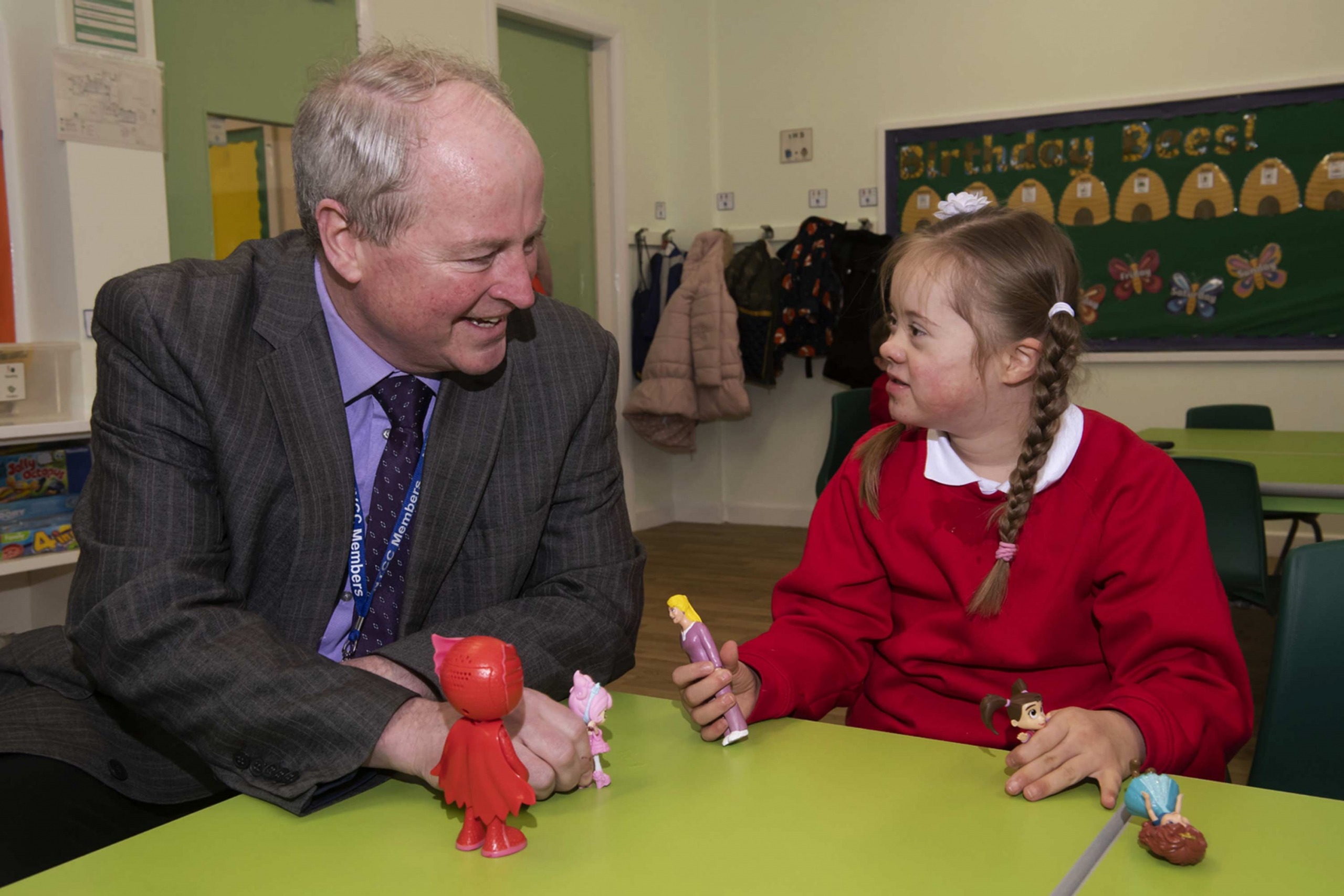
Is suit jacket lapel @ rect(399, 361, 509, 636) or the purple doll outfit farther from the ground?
suit jacket lapel @ rect(399, 361, 509, 636)

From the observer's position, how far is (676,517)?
6.68 meters

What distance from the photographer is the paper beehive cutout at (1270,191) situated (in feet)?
16.7

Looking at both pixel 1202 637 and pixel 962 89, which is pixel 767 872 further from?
pixel 962 89

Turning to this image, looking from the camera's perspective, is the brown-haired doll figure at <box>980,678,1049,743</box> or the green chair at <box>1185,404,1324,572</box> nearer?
the brown-haired doll figure at <box>980,678,1049,743</box>

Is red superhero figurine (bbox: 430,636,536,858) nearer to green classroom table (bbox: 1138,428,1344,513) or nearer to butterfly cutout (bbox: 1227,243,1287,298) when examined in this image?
green classroom table (bbox: 1138,428,1344,513)

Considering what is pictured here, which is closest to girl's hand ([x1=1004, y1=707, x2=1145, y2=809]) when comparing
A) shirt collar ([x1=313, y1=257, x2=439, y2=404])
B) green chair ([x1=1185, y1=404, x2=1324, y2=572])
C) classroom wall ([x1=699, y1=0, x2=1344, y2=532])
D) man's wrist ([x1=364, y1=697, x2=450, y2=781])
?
man's wrist ([x1=364, y1=697, x2=450, y2=781])

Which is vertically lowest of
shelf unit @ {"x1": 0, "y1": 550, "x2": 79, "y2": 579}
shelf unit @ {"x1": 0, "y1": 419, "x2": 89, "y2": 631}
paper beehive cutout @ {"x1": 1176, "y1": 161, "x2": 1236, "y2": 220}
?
shelf unit @ {"x1": 0, "y1": 419, "x2": 89, "y2": 631}

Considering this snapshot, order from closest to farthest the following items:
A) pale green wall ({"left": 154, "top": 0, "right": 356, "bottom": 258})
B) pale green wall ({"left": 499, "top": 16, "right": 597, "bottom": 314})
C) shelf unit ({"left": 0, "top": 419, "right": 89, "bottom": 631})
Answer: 1. shelf unit ({"left": 0, "top": 419, "right": 89, "bottom": 631})
2. pale green wall ({"left": 154, "top": 0, "right": 356, "bottom": 258})
3. pale green wall ({"left": 499, "top": 16, "right": 597, "bottom": 314})

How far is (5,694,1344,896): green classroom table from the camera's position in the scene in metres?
0.81

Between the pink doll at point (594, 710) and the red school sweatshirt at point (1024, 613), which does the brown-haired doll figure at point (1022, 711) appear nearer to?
the red school sweatshirt at point (1024, 613)

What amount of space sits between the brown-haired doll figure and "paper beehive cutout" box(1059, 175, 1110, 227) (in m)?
5.00

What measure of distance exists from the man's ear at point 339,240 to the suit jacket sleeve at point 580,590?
361 mm

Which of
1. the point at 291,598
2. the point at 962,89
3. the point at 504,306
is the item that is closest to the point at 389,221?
the point at 504,306

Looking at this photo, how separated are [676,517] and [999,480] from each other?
5267 millimetres
